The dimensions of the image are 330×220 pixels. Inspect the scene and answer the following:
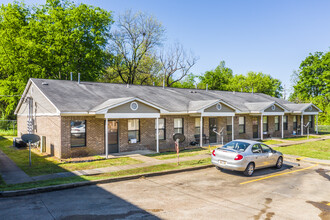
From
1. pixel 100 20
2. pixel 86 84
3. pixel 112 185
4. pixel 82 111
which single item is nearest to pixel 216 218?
pixel 112 185

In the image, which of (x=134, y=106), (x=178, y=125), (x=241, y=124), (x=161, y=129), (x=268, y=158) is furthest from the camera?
(x=241, y=124)

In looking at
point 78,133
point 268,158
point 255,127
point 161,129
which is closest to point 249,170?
point 268,158

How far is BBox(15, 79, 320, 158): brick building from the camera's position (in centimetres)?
1581

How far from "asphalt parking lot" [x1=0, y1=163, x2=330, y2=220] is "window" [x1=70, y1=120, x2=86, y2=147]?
650 centimetres

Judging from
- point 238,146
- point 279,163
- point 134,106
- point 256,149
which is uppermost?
point 134,106

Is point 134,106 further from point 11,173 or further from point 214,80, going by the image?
point 214,80

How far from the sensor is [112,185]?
33.8 ft

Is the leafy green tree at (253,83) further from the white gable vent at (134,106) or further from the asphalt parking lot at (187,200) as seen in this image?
the asphalt parking lot at (187,200)

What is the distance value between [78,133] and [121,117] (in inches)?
113

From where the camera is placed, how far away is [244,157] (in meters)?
11.5

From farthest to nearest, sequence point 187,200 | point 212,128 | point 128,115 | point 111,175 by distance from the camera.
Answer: point 212,128
point 128,115
point 111,175
point 187,200

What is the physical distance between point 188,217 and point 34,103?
17202mm

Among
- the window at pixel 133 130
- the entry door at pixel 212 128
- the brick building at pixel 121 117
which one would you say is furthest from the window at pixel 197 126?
the window at pixel 133 130

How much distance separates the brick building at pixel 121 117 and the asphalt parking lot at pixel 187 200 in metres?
6.29
